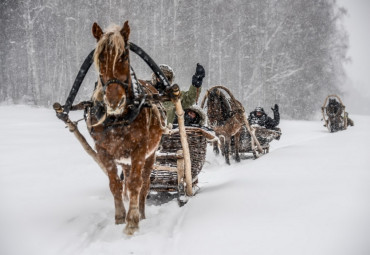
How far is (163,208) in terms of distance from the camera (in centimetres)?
405

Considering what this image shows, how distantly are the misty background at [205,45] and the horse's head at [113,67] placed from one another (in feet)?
91.4

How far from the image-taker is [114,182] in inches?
129

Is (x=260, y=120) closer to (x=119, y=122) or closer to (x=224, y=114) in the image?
(x=224, y=114)

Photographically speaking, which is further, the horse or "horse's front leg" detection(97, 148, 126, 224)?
the horse

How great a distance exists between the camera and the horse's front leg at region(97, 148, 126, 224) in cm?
316

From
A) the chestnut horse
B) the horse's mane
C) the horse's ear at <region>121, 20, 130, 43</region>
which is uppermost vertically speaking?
the horse's ear at <region>121, 20, 130, 43</region>

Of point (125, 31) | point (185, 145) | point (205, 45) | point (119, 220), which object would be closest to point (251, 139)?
point (185, 145)

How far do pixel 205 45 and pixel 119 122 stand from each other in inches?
1358

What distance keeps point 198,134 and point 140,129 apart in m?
1.80

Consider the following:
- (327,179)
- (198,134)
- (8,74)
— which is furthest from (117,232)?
(8,74)

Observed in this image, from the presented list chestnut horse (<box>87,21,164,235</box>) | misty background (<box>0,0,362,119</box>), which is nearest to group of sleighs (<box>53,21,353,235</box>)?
chestnut horse (<box>87,21,164,235</box>)

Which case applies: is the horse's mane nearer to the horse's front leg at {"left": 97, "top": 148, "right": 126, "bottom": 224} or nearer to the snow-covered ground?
the horse's front leg at {"left": 97, "top": 148, "right": 126, "bottom": 224}

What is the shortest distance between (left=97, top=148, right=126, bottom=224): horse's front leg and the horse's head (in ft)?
1.90

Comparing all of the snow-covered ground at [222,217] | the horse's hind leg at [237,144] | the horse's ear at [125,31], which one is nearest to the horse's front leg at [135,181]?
the snow-covered ground at [222,217]
